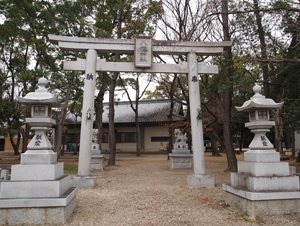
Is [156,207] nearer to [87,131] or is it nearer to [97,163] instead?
[87,131]

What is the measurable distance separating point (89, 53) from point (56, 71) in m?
6.89

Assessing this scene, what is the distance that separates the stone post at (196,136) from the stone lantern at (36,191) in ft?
13.8

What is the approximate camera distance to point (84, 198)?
621 cm

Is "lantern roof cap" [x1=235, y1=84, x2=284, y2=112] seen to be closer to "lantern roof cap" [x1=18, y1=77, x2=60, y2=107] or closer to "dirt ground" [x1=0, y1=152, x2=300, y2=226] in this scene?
"dirt ground" [x1=0, y1=152, x2=300, y2=226]

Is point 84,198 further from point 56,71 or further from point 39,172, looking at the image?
point 56,71

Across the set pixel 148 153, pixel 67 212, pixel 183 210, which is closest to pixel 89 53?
pixel 67 212

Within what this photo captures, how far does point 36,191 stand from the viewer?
434cm

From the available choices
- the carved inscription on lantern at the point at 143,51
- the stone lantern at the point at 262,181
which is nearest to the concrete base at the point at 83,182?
the carved inscription on lantern at the point at 143,51

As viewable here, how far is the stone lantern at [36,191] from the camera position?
13.7 ft

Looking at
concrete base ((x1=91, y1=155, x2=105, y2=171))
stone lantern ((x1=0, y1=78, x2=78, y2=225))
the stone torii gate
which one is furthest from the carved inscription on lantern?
concrete base ((x1=91, y1=155, x2=105, y2=171))

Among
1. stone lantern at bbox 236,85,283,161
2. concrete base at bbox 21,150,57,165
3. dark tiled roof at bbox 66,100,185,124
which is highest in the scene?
dark tiled roof at bbox 66,100,185,124

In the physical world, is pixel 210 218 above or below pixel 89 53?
below

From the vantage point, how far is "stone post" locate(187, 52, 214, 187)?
7.53m

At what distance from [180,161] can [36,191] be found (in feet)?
30.2
